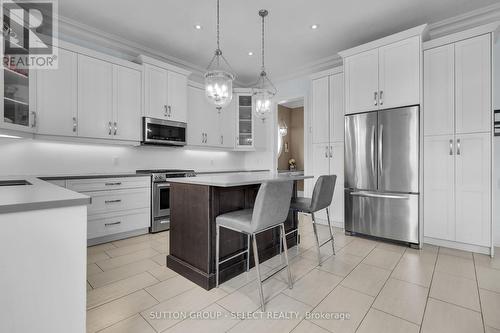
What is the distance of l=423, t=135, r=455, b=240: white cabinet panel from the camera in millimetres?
2803

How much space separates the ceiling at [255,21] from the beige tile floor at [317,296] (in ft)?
9.56

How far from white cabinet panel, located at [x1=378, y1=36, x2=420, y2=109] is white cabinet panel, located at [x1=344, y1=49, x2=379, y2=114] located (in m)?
0.08

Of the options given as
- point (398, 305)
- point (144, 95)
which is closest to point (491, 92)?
point (398, 305)

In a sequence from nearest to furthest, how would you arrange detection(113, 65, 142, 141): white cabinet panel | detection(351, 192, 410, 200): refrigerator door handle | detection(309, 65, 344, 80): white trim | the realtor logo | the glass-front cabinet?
the realtor logo, detection(351, 192, 410, 200): refrigerator door handle, detection(113, 65, 142, 141): white cabinet panel, detection(309, 65, 344, 80): white trim, the glass-front cabinet

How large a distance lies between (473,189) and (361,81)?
6.11 ft

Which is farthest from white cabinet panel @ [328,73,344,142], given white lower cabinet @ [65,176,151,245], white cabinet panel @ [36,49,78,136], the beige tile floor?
white cabinet panel @ [36,49,78,136]

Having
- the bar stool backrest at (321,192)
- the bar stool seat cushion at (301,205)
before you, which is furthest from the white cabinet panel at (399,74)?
the bar stool seat cushion at (301,205)

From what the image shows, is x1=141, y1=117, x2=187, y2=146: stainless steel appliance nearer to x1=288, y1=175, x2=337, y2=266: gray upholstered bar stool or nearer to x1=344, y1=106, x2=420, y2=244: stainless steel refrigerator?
x1=288, y1=175, x2=337, y2=266: gray upholstered bar stool

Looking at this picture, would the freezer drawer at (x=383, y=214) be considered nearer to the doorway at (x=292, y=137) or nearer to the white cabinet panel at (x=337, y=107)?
the white cabinet panel at (x=337, y=107)

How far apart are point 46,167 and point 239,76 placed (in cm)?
374

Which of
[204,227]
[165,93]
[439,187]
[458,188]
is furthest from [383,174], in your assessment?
[165,93]

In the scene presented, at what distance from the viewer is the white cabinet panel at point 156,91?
3.59 meters

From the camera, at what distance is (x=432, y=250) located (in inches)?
109

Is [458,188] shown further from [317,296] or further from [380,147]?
[317,296]
